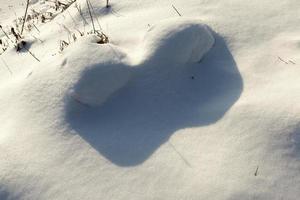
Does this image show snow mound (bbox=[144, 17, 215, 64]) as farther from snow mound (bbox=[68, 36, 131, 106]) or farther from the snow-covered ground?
snow mound (bbox=[68, 36, 131, 106])

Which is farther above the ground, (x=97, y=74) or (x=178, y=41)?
(x=97, y=74)

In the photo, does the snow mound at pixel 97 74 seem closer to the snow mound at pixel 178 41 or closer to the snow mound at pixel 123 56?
the snow mound at pixel 123 56

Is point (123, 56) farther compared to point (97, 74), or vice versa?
point (123, 56)

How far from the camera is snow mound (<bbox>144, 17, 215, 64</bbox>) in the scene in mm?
2549

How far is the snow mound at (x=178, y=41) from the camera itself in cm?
255

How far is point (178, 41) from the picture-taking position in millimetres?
2572

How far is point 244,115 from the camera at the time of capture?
2201 millimetres

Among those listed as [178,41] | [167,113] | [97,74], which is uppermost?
[97,74]

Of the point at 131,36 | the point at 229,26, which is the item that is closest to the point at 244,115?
the point at 229,26

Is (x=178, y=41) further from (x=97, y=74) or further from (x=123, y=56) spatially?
(x=97, y=74)

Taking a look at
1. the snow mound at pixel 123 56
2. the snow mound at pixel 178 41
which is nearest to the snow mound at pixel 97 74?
the snow mound at pixel 123 56

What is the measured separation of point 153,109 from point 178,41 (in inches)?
18.5

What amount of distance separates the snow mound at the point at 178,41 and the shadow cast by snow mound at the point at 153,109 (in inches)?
3.0

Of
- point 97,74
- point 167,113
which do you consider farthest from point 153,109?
point 97,74
